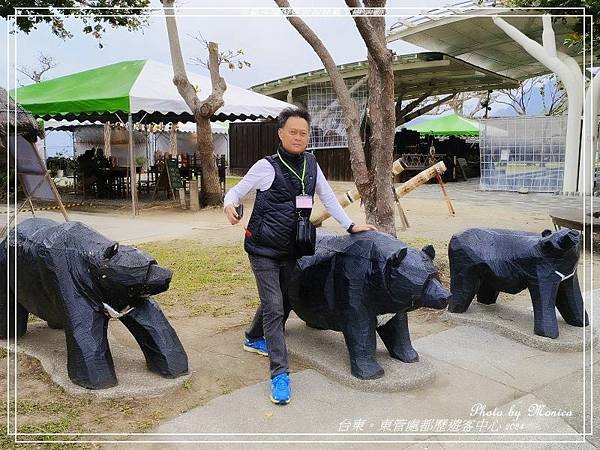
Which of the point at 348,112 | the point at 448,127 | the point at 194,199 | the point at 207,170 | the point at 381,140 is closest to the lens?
the point at 381,140

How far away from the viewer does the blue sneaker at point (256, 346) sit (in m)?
3.70

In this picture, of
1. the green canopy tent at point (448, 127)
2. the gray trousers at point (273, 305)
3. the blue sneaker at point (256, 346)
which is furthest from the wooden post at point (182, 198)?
the green canopy tent at point (448, 127)

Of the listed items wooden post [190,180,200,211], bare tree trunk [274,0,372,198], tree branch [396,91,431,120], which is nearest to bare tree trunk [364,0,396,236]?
bare tree trunk [274,0,372,198]

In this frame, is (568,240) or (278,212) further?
(568,240)

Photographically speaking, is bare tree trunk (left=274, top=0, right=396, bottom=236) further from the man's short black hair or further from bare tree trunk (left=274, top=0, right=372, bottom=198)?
the man's short black hair

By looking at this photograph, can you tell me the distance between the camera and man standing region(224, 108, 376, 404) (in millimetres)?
3006

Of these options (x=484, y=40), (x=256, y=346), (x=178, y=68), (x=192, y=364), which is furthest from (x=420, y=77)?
(x=192, y=364)

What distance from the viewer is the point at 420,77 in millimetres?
19578

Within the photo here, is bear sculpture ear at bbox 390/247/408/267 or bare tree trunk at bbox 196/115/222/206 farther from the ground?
bare tree trunk at bbox 196/115/222/206

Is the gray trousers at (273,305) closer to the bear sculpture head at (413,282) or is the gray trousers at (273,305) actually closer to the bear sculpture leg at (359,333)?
the bear sculpture leg at (359,333)

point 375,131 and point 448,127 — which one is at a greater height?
point 448,127

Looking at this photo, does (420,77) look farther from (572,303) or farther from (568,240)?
(568,240)

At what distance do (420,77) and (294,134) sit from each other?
17671 mm

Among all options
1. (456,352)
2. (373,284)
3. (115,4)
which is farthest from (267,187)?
(115,4)
